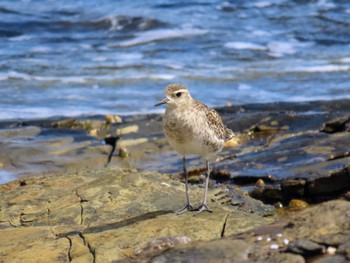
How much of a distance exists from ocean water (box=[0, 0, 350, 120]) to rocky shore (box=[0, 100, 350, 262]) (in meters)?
1.58

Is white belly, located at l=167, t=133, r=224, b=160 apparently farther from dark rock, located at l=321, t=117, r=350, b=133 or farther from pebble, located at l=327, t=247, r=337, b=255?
dark rock, located at l=321, t=117, r=350, b=133

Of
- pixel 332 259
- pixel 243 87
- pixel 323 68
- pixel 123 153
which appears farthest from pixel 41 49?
pixel 332 259

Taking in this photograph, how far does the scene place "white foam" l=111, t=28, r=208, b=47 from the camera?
20.1 metres

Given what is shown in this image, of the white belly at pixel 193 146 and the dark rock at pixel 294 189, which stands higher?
the white belly at pixel 193 146

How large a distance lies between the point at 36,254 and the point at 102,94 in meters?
9.02

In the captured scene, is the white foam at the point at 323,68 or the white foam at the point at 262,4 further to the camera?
the white foam at the point at 262,4

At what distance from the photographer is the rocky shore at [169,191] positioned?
13.9 feet

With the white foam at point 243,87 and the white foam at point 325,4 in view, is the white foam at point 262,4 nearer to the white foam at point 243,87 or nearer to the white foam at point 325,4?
the white foam at point 325,4

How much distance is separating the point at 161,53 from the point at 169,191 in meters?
11.7

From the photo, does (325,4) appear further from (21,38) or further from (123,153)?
(123,153)

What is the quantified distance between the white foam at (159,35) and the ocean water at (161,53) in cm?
2

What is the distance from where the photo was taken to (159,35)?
20625mm

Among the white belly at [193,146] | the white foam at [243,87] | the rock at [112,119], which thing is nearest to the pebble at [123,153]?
the rock at [112,119]

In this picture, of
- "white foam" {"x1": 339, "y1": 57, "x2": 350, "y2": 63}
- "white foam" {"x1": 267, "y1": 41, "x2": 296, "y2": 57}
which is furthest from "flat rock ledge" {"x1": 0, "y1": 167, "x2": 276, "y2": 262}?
"white foam" {"x1": 267, "y1": 41, "x2": 296, "y2": 57}
